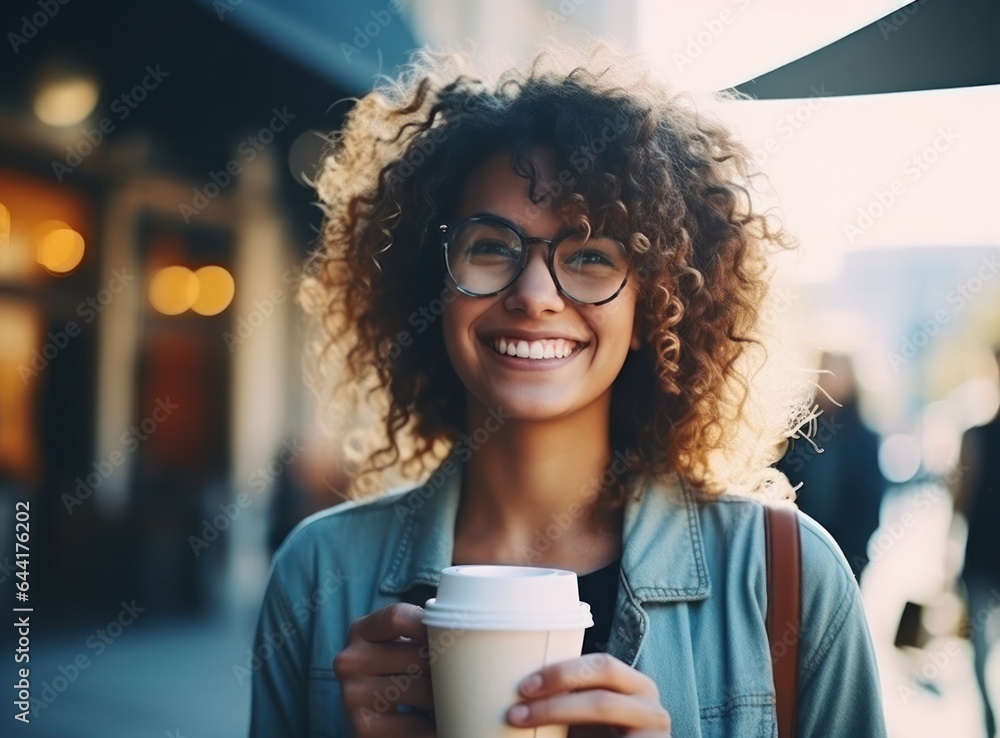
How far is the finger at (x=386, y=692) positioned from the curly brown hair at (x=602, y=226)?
30.7 inches

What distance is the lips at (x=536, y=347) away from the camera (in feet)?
6.34

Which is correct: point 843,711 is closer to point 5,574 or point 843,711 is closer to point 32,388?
point 5,574

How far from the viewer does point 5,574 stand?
738cm

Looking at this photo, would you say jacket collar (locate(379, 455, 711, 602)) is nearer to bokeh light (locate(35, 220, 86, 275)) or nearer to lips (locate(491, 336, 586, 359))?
lips (locate(491, 336, 586, 359))

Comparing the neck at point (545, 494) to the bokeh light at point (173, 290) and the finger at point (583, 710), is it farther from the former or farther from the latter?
the bokeh light at point (173, 290)

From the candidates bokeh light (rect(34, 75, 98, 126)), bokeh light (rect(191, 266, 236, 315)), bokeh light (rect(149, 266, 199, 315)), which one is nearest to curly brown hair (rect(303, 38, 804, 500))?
bokeh light (rect(34, 75, 98, 126))

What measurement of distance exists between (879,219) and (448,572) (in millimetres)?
2544

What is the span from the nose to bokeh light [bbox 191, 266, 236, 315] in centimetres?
917

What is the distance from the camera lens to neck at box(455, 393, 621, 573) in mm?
2078

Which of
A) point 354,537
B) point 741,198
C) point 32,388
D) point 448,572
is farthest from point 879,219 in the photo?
point 32,388

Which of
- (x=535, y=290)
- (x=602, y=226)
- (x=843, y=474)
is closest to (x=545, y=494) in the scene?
(x=535, y=290)

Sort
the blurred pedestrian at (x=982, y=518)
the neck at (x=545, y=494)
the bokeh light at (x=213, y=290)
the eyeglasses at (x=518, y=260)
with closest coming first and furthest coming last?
the eyeglasses at (x=518, y=260), the neck at (x=545, y=494), the blurred pedestrian at (x=982, y=518), the bokeh light at (x=213, y=290)

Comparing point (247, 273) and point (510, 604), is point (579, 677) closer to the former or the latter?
point (510, 604)

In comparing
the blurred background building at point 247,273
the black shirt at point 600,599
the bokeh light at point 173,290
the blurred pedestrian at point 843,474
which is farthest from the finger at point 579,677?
the bokeh light at point 173,290
